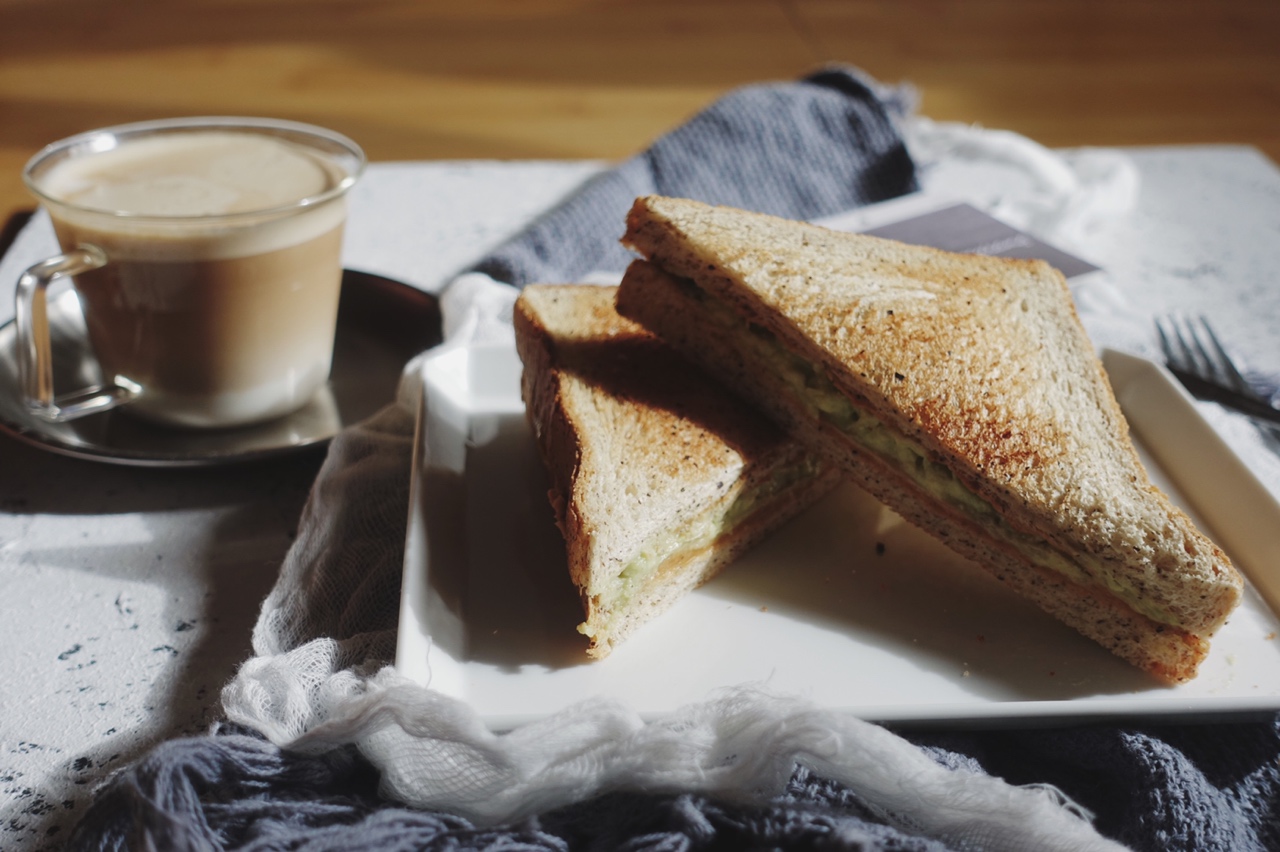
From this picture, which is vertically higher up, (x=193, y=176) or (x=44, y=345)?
(x=193, y=176)

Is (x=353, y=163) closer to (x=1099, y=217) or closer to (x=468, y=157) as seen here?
(x=468, y=157)

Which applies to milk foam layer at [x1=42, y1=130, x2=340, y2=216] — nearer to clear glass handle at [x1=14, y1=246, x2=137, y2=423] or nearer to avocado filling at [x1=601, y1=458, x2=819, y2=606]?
clear glass handle at [x1=14, y1=246, x2=137, y2=423]

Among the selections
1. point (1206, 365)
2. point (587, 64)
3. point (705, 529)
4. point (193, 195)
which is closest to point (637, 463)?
point (705, 529)

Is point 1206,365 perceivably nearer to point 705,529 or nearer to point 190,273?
point 705,529

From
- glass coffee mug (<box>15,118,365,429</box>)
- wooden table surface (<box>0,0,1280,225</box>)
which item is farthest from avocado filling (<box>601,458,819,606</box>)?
wooden table surface (<box>0,0,1280,225</box>)

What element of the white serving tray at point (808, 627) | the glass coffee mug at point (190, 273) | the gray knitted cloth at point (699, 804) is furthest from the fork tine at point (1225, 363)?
the glass coffee mug at point (190, 273)

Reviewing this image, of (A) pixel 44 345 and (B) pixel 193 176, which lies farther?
(B) pixel 193 176
